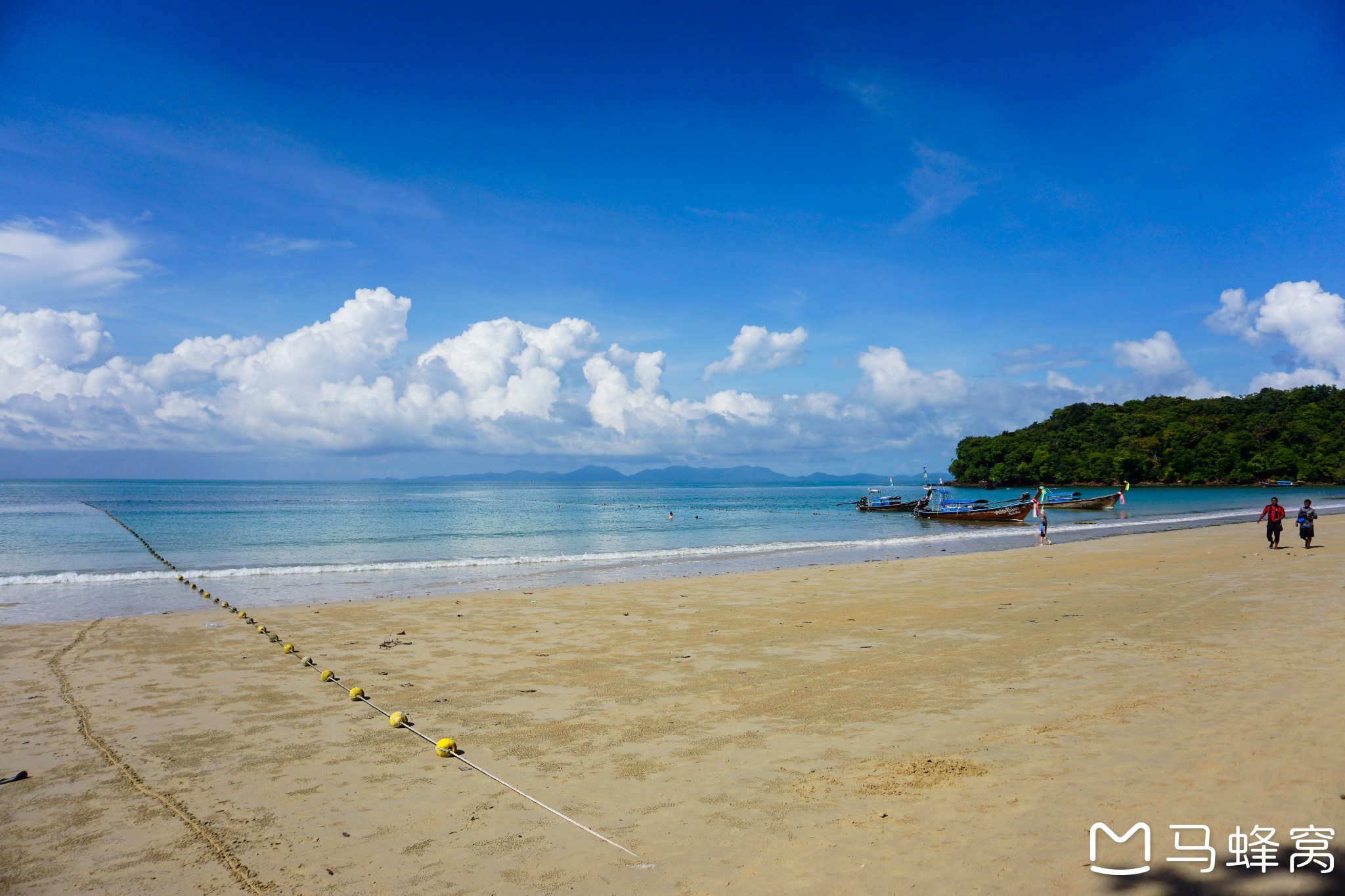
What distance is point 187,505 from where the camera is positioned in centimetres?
7994

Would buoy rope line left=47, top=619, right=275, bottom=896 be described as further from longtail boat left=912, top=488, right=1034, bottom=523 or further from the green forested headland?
the green forested headland

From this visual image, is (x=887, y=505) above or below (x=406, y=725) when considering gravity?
below

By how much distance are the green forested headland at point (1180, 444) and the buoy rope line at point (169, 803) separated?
449 feet

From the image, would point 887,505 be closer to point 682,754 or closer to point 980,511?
point 980,511

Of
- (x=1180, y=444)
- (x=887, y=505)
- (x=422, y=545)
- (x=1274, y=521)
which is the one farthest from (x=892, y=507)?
(x=1180, y=444)

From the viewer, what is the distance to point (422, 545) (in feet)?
120

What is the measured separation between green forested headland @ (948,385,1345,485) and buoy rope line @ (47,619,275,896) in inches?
5384

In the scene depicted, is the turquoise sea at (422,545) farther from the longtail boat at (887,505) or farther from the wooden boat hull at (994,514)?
the longtail boat at (887,505)

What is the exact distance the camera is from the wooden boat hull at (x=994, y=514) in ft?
169

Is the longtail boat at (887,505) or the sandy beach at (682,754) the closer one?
the sandy beach at (682,754)

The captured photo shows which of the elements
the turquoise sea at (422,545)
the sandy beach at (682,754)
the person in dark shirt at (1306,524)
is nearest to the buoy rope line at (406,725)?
the sandy beach at (682,754)

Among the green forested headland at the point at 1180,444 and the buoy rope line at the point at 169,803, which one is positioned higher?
the green forested headland at the point at 1180,444

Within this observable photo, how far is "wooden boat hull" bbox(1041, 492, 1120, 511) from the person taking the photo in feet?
190

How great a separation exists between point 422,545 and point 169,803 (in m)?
32.5
